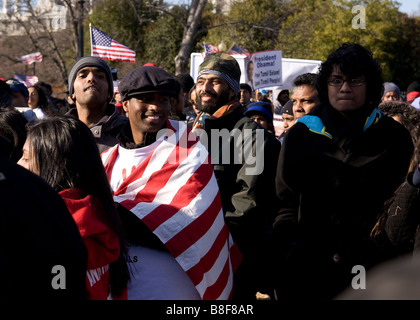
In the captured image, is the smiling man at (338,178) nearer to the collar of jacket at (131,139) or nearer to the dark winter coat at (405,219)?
the dark winter coat at (405,219)

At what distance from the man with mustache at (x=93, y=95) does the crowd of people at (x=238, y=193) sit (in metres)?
0.53

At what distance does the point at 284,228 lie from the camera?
3064 millimetres

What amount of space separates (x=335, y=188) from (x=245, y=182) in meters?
0.60

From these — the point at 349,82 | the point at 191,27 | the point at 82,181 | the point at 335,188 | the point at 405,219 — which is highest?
the point at 191,27

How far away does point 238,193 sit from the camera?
130 inches

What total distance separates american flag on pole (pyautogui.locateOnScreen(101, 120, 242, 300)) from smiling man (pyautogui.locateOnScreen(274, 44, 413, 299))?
393mm

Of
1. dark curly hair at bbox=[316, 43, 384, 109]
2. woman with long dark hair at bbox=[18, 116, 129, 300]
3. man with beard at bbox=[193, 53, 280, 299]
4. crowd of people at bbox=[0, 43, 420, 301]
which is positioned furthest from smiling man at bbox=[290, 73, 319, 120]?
woman with long dark hair at bbox=[18, 116, 129, 300]

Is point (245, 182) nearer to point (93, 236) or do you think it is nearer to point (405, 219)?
point (405, 219)

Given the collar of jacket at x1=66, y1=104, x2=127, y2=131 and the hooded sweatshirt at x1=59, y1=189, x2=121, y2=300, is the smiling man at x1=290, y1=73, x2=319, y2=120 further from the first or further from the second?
the hooded sweatshirt at x1=59, y1=189, x2=121, y2=300

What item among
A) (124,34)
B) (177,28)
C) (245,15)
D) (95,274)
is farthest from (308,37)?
(95,274)

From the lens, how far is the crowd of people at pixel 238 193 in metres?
2.38

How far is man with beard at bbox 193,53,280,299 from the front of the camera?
3266 millimetres

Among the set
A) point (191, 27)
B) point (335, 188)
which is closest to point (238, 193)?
point (335, 188)
